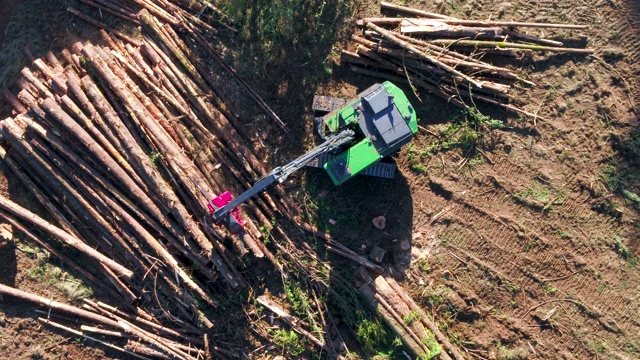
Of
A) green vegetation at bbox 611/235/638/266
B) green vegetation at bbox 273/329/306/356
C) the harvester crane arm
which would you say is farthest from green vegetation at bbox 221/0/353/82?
green vegetation at bbox 611/235/638/266

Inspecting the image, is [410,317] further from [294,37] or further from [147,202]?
[294,37]

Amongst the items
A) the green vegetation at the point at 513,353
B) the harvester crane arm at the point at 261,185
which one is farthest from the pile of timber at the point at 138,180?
the green vegetation at the point at 513,353

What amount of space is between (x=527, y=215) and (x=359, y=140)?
4986mm

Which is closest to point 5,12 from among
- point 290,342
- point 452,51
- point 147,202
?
→ point 147,202

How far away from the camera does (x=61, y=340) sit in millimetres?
12836

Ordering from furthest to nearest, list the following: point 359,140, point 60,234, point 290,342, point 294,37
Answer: point 294,37 < point 290,342 < point 60,234 < point 359,140

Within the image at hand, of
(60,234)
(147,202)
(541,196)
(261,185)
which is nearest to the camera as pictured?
(261,185)

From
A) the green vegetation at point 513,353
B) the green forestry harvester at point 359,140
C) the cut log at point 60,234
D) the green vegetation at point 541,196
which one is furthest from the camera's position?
the green vegetation at point 541,196

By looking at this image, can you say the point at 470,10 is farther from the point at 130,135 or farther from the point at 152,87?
the point at 130,135

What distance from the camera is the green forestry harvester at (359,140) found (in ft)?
37.9

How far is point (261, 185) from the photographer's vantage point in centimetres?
1138

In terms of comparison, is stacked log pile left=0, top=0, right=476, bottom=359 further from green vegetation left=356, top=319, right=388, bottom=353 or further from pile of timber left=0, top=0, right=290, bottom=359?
green vegetation left=356, top=319, right=388, bottom=353

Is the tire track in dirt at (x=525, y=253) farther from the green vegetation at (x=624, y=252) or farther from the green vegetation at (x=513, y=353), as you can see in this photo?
the green vegetation at (x=513, y=353)

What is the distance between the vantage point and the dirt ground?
1285 centimetres
